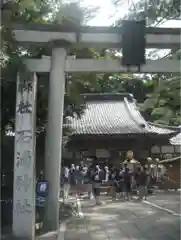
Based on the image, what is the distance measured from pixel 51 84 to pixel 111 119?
19.6 m

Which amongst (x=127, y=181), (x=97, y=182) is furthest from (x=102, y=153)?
(x=97, y=182)

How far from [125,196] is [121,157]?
6483 mm

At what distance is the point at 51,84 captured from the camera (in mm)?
10102

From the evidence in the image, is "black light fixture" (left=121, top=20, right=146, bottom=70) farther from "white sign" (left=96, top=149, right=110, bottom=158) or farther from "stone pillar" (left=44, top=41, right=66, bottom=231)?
"white sign" (left=96, top=149, right=110, bottom=158)

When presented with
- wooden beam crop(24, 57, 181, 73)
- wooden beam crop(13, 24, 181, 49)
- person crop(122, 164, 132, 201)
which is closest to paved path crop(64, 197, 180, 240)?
wooden beam crop(24, 57, 181, 73)

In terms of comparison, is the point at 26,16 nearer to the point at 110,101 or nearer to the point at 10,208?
the point at 10,208

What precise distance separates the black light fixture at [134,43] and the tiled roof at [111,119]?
1397 centimetres

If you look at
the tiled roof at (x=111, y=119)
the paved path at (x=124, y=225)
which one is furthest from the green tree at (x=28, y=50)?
the tiled roof at (x=111, y=119)

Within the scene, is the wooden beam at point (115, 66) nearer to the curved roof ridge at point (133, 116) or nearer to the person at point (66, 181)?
the person at point (66, 181)

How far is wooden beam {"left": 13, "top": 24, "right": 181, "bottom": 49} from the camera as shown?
9320mm

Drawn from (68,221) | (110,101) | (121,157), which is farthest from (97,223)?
(110,101)

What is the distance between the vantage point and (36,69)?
958 centimetres

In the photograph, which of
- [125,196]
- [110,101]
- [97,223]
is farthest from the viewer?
[110,101]

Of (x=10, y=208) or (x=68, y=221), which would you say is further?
(x=68, y=221)
